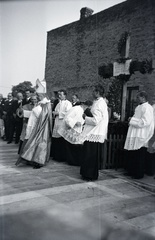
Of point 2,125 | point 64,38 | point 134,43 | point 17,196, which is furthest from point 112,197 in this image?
point 64,38

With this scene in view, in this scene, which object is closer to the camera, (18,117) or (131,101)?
(18,117)

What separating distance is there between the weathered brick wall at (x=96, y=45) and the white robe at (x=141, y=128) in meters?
7.16

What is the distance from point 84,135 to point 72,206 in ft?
5.57

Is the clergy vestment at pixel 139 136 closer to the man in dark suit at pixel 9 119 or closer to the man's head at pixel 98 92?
the man's head at pixel 98 92

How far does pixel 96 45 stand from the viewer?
17781 millimetres

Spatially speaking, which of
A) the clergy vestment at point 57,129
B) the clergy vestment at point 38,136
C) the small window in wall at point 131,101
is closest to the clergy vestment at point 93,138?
the clergy vestment at point 38,136

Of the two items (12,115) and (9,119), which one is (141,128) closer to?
(12,115)

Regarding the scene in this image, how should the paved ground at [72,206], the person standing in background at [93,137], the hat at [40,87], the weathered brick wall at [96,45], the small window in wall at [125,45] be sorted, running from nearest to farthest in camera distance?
the paved ground at [72,206] < the person standing in background at [93,137] < the small window in wall at [125,45] < the hat at [40,87] < the weathered brick wall at [96,45]

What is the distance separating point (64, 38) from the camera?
20.6m

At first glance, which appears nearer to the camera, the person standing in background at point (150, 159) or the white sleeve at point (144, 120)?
the white sleeve at point (144, 120)

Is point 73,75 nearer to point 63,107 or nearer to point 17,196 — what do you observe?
point 63,107

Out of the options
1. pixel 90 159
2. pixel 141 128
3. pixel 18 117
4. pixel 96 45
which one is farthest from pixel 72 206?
pixel 96 45

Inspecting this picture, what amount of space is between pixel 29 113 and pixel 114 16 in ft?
35.8

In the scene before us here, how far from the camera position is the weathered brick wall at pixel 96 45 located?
13.8m
